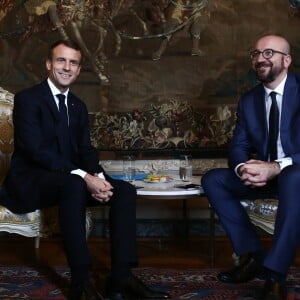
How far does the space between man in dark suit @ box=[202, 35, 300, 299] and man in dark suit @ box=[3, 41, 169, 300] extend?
2.07ft

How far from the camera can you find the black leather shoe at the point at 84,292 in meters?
→ 3.51

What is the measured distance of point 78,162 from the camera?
Answer: 432 cm

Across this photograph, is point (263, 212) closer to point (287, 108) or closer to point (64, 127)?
point (287, 108)

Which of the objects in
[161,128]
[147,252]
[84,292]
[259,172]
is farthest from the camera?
[161,128]

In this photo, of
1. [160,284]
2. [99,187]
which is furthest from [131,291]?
[99,187]

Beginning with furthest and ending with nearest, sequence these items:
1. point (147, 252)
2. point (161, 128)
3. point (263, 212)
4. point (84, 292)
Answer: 1. point (161, 128)
2. point (147, 252)
3. point (263, 212)
4. point (84, 292)

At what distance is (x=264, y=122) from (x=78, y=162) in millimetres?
1345

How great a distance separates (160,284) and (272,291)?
83cm

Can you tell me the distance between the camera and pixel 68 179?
371 cm

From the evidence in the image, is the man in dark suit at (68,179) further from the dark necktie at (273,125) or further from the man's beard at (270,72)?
the man's beard at (270,72)

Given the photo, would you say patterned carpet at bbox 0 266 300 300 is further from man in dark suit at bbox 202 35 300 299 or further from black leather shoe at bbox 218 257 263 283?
man in dark suit at bbox 202 35 300 299

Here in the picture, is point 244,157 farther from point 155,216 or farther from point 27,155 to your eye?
point 155,216

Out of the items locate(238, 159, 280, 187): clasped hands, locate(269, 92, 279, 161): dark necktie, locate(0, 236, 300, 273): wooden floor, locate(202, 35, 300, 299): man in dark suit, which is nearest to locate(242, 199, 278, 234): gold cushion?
locate(202, 35, 300, 299): man in dark suit

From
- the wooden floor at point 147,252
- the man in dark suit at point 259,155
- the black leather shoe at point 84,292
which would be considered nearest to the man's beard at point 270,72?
the man in dark suit at point 259,155
